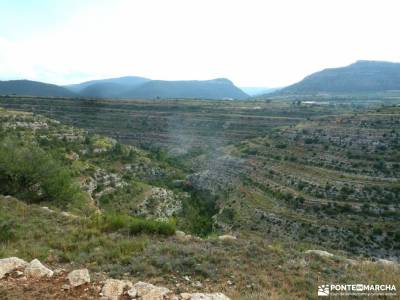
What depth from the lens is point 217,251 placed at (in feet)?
33.7

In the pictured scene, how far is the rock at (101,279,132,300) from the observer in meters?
6.96

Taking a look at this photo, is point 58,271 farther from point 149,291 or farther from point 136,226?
point 136,226

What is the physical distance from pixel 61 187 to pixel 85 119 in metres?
64.8

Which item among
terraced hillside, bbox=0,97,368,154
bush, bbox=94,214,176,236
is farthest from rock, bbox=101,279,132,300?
terraced hillside, bbox=0,97,368,154

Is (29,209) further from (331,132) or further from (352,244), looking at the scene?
(331,132)

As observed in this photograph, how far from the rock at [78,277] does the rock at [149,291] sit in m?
1.11

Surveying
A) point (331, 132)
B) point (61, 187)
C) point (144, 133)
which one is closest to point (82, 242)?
point (61, 187)

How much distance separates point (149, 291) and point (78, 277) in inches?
66.0

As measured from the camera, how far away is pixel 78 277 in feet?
24.9

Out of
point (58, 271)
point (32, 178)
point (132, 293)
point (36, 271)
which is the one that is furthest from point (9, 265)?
point (32, 178)

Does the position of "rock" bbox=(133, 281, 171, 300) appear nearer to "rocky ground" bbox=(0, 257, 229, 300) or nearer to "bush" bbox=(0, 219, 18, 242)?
"rocky ground" bbox=(0, 257, 229, 300)

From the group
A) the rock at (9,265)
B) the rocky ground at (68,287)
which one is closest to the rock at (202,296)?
the rocky ground at (68,287)

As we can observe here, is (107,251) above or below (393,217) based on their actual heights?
above

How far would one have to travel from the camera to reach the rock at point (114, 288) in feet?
22.8
